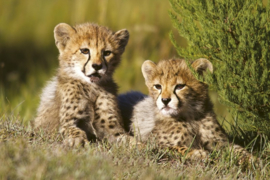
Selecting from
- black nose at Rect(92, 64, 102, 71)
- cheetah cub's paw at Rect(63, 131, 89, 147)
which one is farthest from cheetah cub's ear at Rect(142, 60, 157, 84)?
cheetah cub's paw at Rect(63, 131, 89, 147)

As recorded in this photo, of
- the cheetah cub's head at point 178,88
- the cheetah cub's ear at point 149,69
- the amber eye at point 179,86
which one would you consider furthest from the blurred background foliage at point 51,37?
the amber eye at point 179,86

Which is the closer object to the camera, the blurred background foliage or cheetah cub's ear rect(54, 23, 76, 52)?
cheetah cub's ear rect(54, 23, 76, 52)

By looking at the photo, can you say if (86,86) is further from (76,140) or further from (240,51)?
(240,51)

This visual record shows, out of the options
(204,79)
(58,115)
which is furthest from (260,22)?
(58,115)

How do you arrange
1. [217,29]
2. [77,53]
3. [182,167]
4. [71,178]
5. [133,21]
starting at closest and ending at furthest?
[71,178] → [182,167] → [217,29] → [77,53] → [133,21]

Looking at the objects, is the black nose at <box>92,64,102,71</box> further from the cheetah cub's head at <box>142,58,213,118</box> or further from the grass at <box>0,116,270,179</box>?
the grass at <box>0,116,270,179</box>

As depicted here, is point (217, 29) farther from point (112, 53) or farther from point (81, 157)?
point (81, 157)

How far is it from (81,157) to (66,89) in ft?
3.74

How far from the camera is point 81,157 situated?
8.85ft

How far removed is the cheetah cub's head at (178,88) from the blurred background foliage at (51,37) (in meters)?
2.08

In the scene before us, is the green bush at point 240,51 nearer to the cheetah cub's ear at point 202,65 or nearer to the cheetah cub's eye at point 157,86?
the cheetah cub's ear at point 202,65

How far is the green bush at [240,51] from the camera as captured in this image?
3287 mm

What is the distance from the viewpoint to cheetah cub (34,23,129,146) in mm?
3633

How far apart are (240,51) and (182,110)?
0.64m
